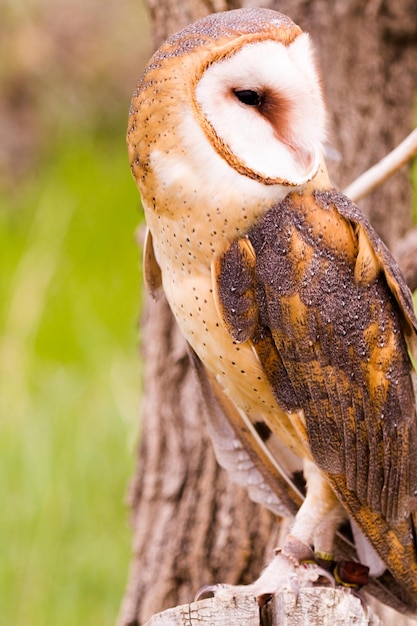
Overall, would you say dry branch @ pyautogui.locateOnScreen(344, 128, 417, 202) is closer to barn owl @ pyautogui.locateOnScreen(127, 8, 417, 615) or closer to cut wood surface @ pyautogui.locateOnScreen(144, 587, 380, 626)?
barn owl @ pyautogui.locateOnScreen(127, 8, 417, 615)

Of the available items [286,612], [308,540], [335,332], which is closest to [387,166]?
[335,332]

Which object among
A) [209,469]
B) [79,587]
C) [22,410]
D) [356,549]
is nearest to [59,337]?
[22,410]

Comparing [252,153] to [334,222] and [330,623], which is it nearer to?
[334,222]

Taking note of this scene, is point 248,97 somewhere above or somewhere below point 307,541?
above

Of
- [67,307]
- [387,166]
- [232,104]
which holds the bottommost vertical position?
[232,104]

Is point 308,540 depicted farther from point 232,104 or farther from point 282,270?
point 232,104

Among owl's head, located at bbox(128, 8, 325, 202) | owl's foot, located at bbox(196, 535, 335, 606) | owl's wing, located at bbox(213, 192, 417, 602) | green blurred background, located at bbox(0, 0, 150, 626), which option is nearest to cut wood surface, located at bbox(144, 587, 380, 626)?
owl's foot, located at bbox(196, 535, 335, 606)
